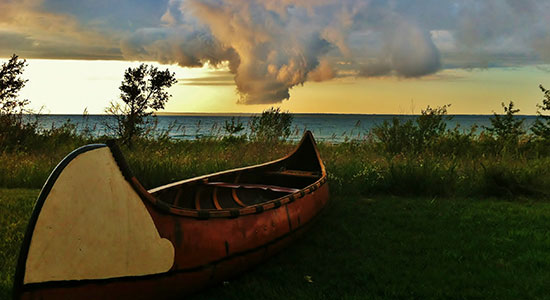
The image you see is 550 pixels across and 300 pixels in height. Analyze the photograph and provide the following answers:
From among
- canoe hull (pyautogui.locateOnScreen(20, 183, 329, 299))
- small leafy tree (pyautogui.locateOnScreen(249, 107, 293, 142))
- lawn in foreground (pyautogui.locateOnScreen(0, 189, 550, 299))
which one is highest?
small leafy tree (pyautogui.locateOnScreen(249, 107, 293, 142))

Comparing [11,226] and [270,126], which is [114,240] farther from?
[270,126]

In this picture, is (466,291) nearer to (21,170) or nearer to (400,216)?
(400,216)

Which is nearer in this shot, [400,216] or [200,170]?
[400,216]

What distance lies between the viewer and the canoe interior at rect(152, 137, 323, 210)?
545 cm

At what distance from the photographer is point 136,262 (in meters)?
3.14

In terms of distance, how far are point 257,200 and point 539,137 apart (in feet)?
36.8

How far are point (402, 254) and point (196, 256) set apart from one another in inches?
111

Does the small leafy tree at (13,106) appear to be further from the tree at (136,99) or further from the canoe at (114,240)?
the canoe at (114,240)

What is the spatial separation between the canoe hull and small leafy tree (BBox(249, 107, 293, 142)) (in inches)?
339

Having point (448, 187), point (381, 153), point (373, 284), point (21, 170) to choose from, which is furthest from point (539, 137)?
point (21, 170)

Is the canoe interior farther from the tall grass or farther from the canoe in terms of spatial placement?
the canoe

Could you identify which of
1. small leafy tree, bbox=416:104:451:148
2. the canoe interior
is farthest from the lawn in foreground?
small leafy tree, bbox=416:104:451:148

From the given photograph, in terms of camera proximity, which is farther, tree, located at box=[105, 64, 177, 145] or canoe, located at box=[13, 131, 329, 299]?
tree, located at box=[105, 64, 177, 145]

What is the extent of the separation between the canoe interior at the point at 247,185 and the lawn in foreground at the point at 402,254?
0.85 meters
